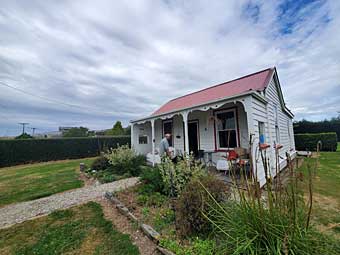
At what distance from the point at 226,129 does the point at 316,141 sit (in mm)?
13171

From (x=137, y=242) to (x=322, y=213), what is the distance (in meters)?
3.93

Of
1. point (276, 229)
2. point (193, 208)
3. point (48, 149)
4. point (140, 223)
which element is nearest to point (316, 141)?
point (193, 208)

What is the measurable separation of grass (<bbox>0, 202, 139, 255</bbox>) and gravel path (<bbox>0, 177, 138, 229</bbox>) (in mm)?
458

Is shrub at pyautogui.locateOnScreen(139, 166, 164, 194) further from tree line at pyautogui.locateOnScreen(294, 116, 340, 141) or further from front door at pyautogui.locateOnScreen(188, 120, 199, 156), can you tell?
tree line at pyautogui.locateOnScreen(294, 116, 340, 141)

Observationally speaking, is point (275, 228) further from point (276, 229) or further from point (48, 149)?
point (48, 149)

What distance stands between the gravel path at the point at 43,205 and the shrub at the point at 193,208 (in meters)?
3.33

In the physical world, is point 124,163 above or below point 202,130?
below

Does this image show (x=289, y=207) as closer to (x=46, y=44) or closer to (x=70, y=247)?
(x=70, y=247)

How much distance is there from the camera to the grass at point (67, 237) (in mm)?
2578

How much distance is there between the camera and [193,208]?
2578 millimetres

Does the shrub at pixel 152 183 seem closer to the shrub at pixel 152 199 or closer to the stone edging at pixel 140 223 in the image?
the shrub at pixel 152 199

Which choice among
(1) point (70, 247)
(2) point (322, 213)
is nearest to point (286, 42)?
(2) point (322, 213)

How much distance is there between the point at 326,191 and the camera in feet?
15.7

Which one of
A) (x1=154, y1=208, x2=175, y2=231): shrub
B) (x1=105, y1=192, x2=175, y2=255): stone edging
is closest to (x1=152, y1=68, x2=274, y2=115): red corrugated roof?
(x1=154, y1=208, x2=175, y2=231): shrub
